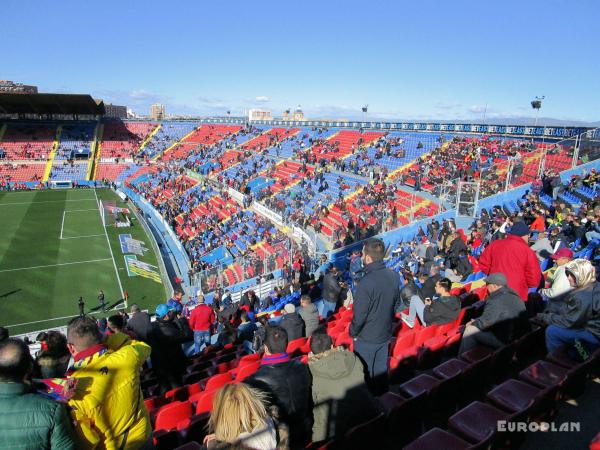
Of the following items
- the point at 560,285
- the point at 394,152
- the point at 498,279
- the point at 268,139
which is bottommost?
the point at 560,285

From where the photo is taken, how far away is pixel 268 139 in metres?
46.2

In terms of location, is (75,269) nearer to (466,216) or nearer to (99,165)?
(466,216)

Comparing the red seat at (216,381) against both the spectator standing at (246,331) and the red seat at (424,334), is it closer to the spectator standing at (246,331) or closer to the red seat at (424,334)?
the red seat at (424,334)

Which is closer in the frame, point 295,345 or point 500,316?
point 500,316

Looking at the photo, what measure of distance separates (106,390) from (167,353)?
2997 mm

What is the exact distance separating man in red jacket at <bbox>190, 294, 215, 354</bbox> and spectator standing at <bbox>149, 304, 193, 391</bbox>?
2.58 metres

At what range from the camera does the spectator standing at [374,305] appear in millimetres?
3727

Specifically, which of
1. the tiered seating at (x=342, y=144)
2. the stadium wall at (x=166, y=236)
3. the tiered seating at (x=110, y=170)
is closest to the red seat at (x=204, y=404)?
the stadium wall at (x=166, y=236)

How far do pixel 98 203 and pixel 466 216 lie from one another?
36.5 m

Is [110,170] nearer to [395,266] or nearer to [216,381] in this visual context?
[395,266]

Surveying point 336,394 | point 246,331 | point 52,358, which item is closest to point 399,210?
point 246,331

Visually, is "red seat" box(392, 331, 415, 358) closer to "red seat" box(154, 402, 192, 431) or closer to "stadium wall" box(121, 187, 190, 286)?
"red seat" box(154, 402, 192, 431)

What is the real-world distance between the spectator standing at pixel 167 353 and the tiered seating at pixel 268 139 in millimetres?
39174

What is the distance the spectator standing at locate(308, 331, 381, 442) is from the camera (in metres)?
3.04
